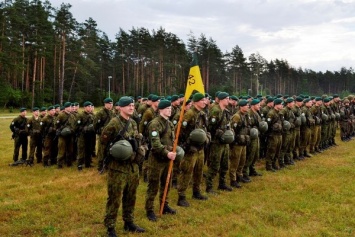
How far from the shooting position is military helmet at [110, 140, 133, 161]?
5418mm

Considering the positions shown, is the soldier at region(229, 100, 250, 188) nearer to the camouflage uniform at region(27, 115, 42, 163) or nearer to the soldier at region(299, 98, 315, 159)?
the soldier at region(299, 98, 315, 159)

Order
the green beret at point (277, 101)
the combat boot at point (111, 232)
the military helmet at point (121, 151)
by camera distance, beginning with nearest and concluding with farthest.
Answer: the military helmet at point (121, 151) < the combat boot at point (111, 232) < the green beret at point (277, 101)

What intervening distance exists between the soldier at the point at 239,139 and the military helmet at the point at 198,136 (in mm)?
1974

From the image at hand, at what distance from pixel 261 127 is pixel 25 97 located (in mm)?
38793

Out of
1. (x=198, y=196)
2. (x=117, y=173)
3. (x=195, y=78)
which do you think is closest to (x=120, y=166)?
(x=117, y=173)

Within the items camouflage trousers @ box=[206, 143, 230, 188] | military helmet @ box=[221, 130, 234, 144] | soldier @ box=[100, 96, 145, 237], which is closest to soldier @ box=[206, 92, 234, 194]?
camouflage trousers @ box=[206, 143, 230, 188]

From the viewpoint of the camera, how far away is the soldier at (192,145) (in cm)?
760

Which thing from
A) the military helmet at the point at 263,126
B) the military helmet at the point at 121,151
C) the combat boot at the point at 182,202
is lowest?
→ the combat boot at the point at 182,202

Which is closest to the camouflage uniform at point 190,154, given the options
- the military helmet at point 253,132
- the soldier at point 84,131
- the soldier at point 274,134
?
the military helmet at point 253,132

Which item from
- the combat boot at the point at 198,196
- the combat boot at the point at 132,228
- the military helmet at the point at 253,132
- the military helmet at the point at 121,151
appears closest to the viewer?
the military helmet at the point at 121,151

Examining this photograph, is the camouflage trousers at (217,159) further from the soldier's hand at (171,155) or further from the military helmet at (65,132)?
the military helmet at (65,132)

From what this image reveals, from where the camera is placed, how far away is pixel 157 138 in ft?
21.1

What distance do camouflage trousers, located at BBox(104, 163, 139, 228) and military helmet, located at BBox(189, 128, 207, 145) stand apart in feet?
6.07

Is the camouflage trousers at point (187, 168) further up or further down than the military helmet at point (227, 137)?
further down
